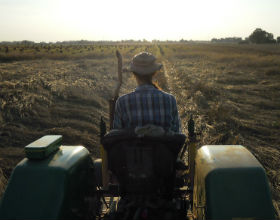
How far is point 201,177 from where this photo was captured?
2.22 metres

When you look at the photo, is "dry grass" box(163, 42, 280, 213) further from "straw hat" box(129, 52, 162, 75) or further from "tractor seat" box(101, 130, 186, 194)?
"tractor seat" box(101, 130, 186, 194)

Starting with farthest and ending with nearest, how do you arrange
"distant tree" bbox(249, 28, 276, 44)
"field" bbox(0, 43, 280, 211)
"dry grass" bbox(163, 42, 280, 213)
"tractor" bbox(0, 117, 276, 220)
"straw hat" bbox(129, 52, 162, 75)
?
"distant tree" bbox(249, 28, 276, 44)
"field" bbox(0, 43, 280, 211)
"dry grass" bbox(163, 42, 280, 213)
"straw hat" bbox(129, 52, 162, 75)
"tractor" bbox(0, 117, 276, 220)

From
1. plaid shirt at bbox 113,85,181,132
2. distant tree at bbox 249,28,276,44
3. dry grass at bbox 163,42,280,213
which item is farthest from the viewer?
distant tree at bbox 249,28,276,44

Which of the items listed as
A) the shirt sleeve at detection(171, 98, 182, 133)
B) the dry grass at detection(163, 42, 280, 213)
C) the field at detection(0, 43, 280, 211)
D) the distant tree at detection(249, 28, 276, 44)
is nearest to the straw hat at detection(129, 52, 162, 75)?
the shirt sleeve at detection(171, 98, 182, 133)

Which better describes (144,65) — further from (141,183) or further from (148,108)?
(141,183)

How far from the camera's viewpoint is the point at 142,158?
77.5 inches

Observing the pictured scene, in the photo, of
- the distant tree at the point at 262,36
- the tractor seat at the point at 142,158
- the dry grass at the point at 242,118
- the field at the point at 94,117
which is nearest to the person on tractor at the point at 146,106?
the tractor seat at the point at 142,158

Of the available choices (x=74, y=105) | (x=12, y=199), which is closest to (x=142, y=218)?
(x=12, y=199)

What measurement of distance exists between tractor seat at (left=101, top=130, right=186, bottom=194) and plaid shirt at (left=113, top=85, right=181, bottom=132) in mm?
333

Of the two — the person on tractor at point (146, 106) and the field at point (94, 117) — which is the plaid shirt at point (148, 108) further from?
the field at point (94, 117)

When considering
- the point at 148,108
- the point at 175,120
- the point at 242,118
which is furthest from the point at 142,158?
the point at 242,118

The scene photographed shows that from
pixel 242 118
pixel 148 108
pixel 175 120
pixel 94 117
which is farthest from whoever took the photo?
pixel 94 117

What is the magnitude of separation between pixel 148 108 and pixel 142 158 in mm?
529

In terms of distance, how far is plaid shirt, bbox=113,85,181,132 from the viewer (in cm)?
240
